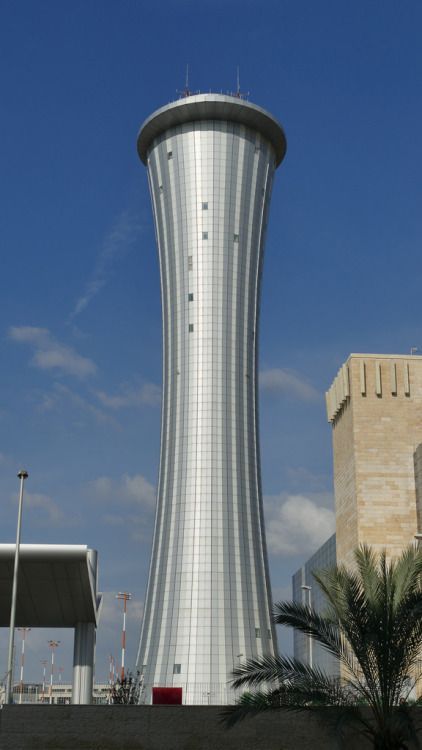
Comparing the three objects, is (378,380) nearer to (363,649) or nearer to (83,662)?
(83,662)

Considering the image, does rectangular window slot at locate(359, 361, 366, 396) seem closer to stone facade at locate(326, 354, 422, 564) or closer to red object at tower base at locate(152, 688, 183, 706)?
stone facade at locate(326, 354, 422, 564)

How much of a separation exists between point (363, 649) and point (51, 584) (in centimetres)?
1707

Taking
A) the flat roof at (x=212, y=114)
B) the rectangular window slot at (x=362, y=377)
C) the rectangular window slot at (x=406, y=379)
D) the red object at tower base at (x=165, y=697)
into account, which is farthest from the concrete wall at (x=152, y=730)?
the flat roof at (x=212, y=114)

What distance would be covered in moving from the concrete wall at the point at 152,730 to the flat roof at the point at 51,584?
33.3ft

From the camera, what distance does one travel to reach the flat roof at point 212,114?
197ft

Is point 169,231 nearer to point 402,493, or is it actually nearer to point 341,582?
point 402,493

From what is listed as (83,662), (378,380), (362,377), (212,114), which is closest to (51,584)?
(83,662)

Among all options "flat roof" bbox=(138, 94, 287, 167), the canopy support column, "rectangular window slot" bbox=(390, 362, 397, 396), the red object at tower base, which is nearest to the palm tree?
the red object at tower base

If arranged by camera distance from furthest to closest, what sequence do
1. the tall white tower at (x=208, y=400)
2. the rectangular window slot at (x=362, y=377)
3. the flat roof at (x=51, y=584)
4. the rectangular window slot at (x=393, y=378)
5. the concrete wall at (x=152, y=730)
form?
1. the rectangular window slot at (x=393, y=378)
2. the rectangular window slot at (x=362, y=377)
3. the tall white tower at (x=208, y=400)
4. the flat roof at (x=51, y=584)
5. the concrete wall at (x=152, y=730)

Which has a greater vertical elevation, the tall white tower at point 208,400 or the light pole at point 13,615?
the tall white tower at point 208,400

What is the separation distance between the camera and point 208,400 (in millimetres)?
55125

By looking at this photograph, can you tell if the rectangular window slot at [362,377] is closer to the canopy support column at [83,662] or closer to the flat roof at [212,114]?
the flat roof at [212,114]

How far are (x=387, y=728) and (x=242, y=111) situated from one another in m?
46.7

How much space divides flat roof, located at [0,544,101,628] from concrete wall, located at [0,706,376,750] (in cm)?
1016
